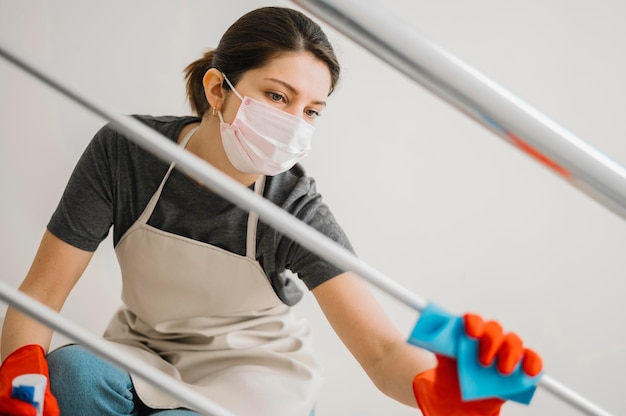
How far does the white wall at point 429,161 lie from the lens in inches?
62.2

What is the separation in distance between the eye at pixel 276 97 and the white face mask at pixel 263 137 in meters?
0.02

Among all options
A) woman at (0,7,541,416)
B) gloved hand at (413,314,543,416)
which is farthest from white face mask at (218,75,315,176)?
gloved hand at (413,314,543,416)

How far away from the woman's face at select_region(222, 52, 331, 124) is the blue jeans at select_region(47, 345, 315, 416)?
399mm

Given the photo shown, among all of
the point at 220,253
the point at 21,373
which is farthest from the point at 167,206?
the point at 21,373

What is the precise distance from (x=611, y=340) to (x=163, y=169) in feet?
3.70

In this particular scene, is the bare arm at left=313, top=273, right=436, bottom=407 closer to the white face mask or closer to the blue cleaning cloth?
the white face mask

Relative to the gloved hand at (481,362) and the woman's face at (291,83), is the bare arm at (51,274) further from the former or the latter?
the gloved hand at (481,362)

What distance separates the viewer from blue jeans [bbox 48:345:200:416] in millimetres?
876

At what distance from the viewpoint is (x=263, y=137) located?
0.97 meters

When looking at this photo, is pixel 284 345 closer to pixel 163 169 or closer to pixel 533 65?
pixel 163 169

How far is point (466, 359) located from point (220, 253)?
1.96 ft

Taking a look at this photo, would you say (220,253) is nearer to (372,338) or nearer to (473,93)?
(372,338)

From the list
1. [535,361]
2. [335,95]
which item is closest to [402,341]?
[535,361]

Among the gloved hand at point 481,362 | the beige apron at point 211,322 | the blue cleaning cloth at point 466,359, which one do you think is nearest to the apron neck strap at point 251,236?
the beige apron at point 211,322
